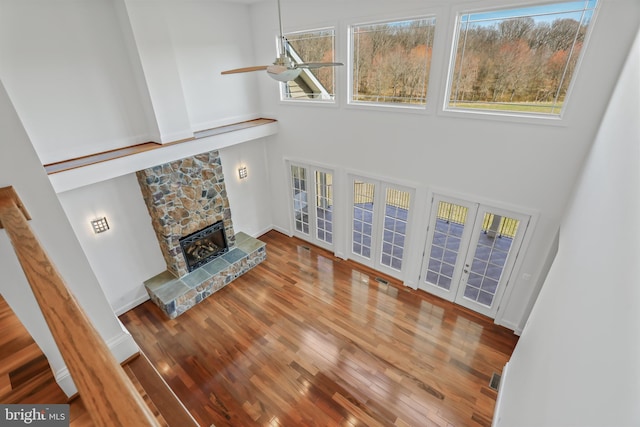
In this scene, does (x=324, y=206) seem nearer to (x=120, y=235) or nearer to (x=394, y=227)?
(x=394, y=227)

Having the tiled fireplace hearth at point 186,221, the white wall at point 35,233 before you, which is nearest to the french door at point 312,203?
the tiled fireplace hearth at point 186,221

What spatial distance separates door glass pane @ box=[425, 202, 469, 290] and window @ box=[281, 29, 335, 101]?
2882 millimetres

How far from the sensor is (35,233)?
1697 mm

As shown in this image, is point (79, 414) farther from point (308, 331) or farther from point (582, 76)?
point (582, 76)

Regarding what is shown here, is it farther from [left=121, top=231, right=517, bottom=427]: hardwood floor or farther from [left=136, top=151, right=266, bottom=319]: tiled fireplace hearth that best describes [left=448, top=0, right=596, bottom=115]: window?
[left=136, top=151, right=266, bottom=319]: tiled fireplace hearth

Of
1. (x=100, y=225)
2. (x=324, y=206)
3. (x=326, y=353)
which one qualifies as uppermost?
(x=100, y=225)

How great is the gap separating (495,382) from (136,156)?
602cm

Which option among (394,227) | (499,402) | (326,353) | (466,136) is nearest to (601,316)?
(499,402)

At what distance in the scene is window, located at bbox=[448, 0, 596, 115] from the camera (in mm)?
3309

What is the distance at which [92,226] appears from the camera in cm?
463

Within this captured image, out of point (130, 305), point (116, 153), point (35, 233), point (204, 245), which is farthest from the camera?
point (204, 245)

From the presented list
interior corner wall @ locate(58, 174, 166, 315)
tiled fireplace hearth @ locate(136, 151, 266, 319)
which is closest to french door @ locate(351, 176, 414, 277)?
tiled fireplace hearth @ locate(136, 151, 266, 319)

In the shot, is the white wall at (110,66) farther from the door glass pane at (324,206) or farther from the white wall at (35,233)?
the white wall at (35,233)

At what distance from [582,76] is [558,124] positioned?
1.68 feet
